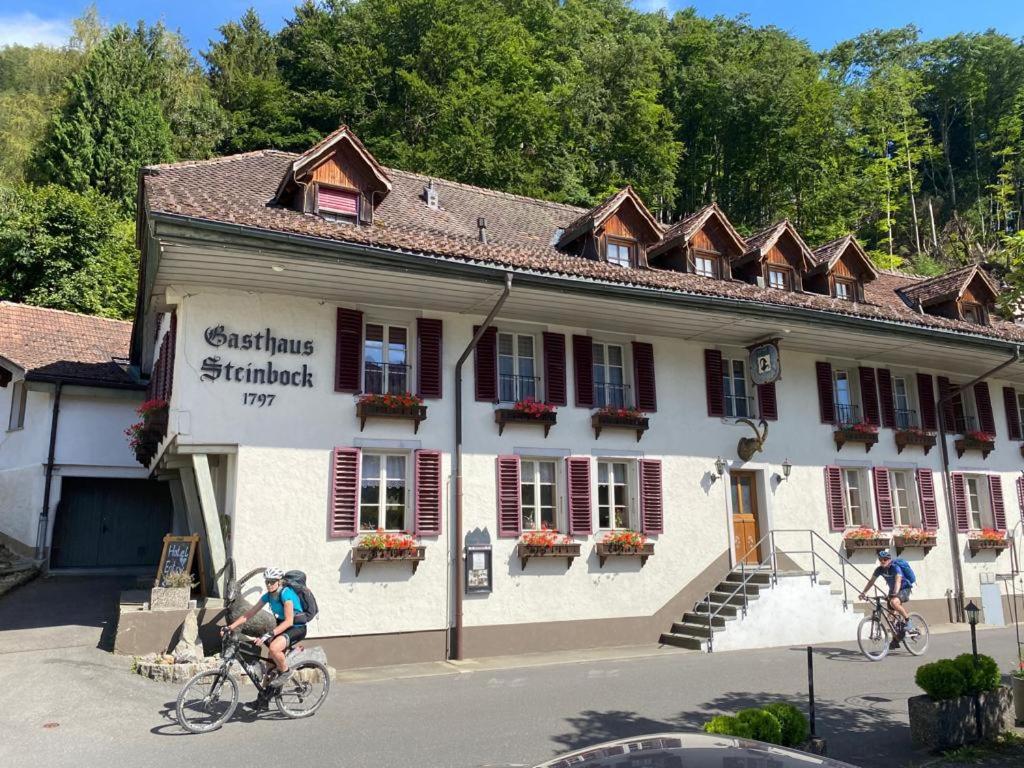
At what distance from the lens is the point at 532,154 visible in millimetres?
32125

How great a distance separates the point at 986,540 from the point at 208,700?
18.2 m

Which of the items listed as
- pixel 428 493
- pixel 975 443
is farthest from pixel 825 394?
pixel 428 493

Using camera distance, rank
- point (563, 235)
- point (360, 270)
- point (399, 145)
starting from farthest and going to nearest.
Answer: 1. point (399, 145)
2. point (563, 235)
3. point (360, 270)

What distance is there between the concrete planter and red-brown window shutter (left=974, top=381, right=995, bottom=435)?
15.0 m

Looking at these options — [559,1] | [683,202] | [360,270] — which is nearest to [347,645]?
[360,270]

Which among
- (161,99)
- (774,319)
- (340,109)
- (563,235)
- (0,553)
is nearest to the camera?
(774,319)

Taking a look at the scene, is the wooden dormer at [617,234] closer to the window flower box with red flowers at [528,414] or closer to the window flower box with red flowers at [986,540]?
the window flower box with red flowers at [528,414]

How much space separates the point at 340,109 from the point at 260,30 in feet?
56.0

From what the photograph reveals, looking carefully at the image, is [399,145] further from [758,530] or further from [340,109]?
[758,530]

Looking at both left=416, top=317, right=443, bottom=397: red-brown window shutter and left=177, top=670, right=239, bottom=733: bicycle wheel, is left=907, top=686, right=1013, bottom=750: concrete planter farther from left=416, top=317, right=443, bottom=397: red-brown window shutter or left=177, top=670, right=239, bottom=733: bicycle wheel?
left=416, top=317, right=443, bottom=397: red-brown window shutter

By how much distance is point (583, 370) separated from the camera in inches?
604

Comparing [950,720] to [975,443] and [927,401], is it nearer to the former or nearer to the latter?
[927,401]

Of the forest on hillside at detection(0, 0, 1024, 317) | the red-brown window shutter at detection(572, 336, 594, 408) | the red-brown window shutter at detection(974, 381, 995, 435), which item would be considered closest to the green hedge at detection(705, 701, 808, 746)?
the red-brown window shutter at detection(572, 336, 594, 408)

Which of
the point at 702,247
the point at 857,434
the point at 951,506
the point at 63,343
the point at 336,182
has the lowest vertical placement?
the point at 951,506
